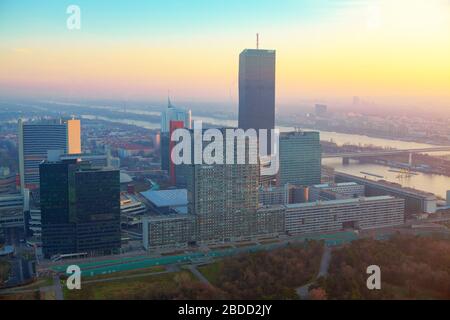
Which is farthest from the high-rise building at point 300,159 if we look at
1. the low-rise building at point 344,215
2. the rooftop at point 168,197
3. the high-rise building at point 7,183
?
the high-rise building at point 7,183

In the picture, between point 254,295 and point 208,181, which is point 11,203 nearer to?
point 208,181

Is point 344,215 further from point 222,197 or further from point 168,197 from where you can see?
point 168,197

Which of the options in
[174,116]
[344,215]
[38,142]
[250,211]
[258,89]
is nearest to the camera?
[250,211]

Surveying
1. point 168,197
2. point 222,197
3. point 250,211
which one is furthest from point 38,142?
point 250,211

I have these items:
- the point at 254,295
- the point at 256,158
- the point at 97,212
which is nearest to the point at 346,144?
the point at 256,158

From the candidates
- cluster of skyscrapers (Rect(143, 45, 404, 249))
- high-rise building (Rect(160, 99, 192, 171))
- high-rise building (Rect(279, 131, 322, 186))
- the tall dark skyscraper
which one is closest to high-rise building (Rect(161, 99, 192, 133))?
high-rise building (Rect(160, 99, 192, 171))

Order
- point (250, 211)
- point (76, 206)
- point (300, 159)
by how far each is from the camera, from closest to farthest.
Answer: point (76, 206) < point (250, 211) < point (300, 159)
